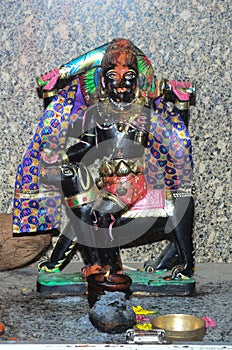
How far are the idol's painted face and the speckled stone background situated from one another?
18.8 inches

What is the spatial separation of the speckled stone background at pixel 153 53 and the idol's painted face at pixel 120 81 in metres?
0.48

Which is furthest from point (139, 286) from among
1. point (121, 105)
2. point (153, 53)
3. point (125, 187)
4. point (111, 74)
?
point (153, 53)

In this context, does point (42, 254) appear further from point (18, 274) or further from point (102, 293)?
point (102, 293)

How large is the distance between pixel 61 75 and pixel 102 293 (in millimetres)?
810

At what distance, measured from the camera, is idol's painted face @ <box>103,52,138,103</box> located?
2275mm

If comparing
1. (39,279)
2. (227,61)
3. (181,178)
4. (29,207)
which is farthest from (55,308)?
(227,61)

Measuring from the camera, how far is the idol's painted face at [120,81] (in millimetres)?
2275

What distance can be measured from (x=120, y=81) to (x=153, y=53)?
519 mm

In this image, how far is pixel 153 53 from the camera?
2.74 meters

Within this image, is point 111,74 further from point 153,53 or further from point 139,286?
point 139,286

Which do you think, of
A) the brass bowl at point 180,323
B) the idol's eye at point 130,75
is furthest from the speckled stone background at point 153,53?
the brass bowl at point 180,323

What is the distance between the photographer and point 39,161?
245 cm

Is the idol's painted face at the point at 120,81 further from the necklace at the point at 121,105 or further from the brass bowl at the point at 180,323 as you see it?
the brass bowl at the point at 180,323

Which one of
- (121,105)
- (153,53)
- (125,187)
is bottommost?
(125,187)
